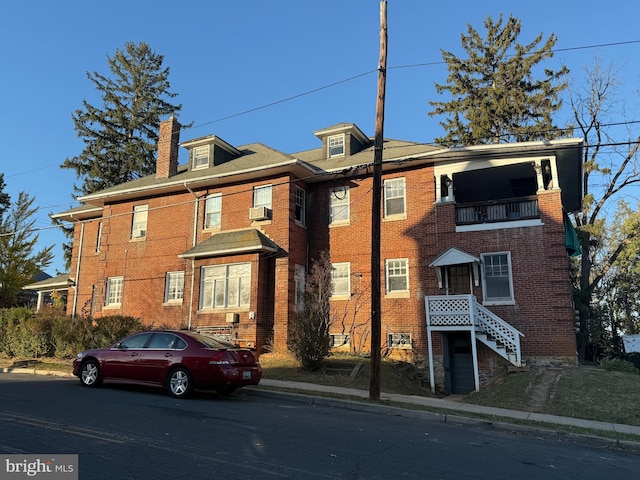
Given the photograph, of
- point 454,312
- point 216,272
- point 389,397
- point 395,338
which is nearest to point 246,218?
point 216,272

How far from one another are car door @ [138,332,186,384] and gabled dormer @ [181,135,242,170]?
44.0ft

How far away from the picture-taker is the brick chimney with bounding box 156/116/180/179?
963 inches

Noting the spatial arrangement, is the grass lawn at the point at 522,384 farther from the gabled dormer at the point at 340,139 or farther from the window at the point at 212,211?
the gabled dormer at the point at 340,139

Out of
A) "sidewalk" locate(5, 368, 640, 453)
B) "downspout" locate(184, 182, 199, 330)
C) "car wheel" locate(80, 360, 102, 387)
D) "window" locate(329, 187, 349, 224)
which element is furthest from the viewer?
"window" locate(329, 187, 349, 224)

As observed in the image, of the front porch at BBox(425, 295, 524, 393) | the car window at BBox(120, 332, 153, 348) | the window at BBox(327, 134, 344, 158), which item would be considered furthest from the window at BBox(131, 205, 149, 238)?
the front porch at BBox(425, 295, 524, 393)

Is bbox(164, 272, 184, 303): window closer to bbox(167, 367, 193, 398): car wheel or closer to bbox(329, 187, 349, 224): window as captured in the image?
bbox(329, 187, 349, 224): window

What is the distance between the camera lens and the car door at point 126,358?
11.4 meters

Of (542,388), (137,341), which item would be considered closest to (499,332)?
(542,388)

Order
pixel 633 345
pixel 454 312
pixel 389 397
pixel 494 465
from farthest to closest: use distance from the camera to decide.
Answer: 1. pixel 633 345
2. pixel 454 312
3. pixel 389 397
4. pixel 494 465

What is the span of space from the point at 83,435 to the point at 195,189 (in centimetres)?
1683

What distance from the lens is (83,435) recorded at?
21.7ft

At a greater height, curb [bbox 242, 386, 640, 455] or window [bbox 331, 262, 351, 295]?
window [bbox 331, 262, 351, 295]

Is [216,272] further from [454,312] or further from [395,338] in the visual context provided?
[454,312]

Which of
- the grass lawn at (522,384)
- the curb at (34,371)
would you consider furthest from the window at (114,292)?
the curb at (34,371)
